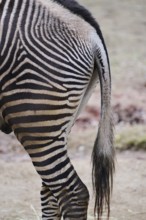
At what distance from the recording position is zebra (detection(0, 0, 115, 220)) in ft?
17.7

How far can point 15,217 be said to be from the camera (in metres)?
7.22

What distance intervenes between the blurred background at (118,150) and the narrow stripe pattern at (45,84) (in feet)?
5.90

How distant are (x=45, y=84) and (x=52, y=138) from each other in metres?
0.43

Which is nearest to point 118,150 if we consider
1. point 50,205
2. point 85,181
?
point 85,181

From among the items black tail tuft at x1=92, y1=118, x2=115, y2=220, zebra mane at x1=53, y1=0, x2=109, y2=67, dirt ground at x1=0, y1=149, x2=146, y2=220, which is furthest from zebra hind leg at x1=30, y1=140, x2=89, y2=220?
dirt ground at x1=0, y1=149, x2=146, y2=220

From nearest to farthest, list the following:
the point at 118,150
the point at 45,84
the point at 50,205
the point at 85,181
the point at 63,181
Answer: the point at 45,84, the point at 63,181, the point at 50,205, the point at 85,181, the point at 118,150

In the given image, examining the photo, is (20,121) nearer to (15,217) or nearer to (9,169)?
(15,217)

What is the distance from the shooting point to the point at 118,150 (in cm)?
975

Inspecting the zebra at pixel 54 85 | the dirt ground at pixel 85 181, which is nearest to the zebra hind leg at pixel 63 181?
the zebra at pixel 54 85

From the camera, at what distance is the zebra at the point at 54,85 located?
17.7ft

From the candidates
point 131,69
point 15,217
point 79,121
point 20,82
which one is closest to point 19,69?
point 20,82

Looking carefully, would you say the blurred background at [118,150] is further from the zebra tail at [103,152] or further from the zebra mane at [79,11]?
the zebra mane at [79,11]

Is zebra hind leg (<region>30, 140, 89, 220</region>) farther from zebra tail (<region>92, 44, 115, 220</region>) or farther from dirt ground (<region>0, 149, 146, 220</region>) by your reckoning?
dirt ground (<region>0, 149, 146, 220</region>)

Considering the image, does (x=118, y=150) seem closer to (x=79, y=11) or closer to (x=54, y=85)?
(x=79, y=11)
